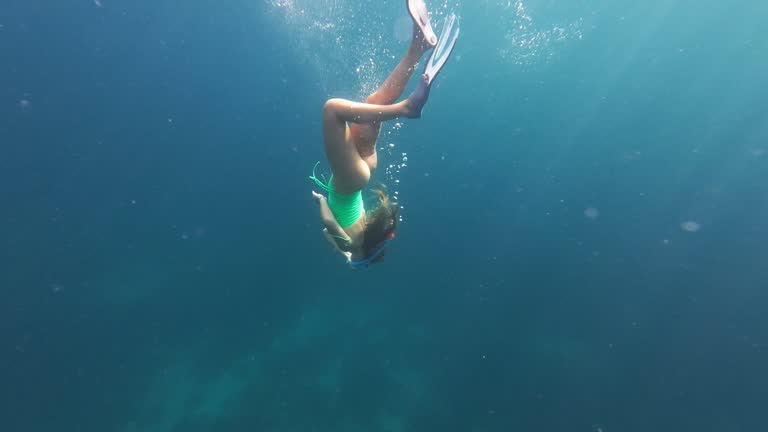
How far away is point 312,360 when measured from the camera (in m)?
13.5

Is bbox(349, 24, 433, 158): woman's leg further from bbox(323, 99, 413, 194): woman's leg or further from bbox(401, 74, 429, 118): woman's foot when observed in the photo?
bbox(401, 74, 429, 118): woman's foot

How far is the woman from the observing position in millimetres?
3273

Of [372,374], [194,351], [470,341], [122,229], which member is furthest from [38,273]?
[470,341]

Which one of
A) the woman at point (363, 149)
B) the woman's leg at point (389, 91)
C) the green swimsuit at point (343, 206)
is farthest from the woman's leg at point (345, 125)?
the woman's leg at point (389, 91)

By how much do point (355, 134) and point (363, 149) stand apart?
0.20 meters

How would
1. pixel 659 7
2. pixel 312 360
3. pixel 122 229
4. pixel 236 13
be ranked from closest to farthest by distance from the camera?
pixel 312 360 → pixel 122 229 → pixel 236 13 → pixel 659 7

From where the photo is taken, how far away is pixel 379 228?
3.77 metres

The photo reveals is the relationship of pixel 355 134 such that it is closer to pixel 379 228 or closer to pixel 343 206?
pixel 343 206

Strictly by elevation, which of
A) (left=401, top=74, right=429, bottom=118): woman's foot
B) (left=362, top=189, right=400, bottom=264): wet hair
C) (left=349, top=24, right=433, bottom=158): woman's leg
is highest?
(left=349, top=24, right=433, bottom=158): woman's leg

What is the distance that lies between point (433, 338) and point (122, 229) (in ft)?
41.7

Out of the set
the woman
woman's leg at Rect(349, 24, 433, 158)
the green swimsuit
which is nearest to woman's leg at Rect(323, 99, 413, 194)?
the woman

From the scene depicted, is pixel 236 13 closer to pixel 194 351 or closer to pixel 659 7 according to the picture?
pixel 194 351

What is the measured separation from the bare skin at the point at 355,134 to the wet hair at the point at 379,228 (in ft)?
0.29

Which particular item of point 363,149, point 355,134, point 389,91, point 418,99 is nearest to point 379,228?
point 363,149
